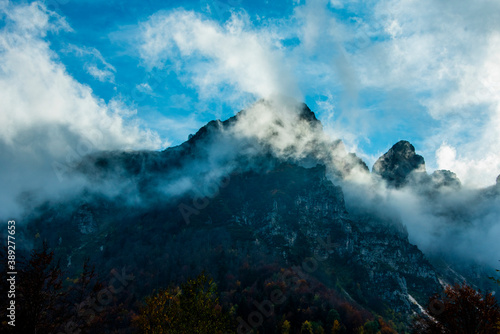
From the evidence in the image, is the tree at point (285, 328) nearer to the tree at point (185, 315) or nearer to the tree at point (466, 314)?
the tree at point (185, 315)

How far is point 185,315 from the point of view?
126 feet

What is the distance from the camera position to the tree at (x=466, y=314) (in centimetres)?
3338

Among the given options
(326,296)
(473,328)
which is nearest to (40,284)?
(473,328)

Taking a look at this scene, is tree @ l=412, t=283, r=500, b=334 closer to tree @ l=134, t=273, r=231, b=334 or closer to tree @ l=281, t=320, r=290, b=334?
tree @ l=134, t=273, r=231, b=334

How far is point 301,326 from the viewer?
→ 158 metres

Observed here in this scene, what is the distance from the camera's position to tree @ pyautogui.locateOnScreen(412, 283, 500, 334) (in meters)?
33.4

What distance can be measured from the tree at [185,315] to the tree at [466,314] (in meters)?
28.9

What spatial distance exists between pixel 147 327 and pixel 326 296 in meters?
187

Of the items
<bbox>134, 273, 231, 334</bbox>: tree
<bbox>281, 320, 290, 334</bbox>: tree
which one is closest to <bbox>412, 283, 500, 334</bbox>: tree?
<bbox>134, 273, 231, 334</bbox>: tree

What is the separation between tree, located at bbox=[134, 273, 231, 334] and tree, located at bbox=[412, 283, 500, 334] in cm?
2891

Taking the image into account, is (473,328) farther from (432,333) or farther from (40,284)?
(40,284)

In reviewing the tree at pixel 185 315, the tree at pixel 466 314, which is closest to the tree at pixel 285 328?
the tree at pixel 185 315

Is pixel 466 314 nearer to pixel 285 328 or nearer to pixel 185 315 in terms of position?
pixel 185 315

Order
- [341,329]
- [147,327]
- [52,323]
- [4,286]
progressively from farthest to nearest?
[341,329]
[147,327]
[52,323]
[4,286]
